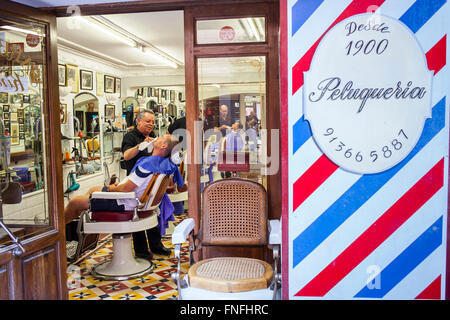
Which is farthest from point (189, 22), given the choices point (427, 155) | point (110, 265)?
point (110, 265)

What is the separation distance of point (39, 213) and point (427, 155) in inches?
97.6

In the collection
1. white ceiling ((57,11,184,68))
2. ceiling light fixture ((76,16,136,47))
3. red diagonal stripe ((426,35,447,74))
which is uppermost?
white ceiling ((57,11,184,68))

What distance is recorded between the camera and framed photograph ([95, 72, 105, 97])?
24.3ft

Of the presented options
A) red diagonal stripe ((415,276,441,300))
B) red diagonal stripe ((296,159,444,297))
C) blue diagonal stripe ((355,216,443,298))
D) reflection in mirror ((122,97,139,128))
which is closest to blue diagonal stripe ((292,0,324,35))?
red diagonal stripe ((296,159,444,297))

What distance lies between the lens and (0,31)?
265 centimetres

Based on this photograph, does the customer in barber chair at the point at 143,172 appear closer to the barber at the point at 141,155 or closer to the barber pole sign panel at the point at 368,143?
the barber at the point at 141,155

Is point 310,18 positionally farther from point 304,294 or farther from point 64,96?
point 64,96

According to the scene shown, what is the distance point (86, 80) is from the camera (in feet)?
22.8

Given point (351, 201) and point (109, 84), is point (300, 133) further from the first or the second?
point (109, 84)

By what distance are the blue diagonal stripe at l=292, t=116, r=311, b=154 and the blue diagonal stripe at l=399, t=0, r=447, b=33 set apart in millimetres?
628

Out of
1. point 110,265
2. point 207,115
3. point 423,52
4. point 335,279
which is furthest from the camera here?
point 110,265

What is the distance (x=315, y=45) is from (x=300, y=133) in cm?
41

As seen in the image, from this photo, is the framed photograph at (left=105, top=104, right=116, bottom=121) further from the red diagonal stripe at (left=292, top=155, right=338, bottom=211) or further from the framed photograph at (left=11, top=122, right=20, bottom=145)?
the red diagonal stripe at (left=292, top=155, right=338, bottom=211)

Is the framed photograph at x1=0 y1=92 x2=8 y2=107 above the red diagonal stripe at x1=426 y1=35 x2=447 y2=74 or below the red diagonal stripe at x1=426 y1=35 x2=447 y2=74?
below
